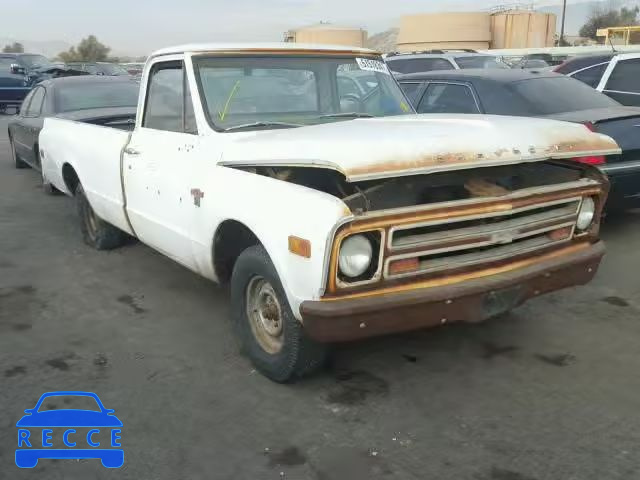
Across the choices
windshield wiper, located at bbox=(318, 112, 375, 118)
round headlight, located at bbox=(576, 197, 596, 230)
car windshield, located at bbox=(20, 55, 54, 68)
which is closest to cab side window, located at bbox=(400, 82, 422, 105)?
windshield wiper, located at bbox=(318, 112, 375, 118)

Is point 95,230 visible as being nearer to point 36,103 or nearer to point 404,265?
point 36,103

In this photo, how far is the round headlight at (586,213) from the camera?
3.87 metres

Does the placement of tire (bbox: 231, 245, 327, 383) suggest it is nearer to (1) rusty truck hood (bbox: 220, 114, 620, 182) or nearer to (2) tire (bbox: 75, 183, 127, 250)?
(1) rusty truck hood (bbox: 220, 114, 620, 182)

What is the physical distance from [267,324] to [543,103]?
14.2 ft

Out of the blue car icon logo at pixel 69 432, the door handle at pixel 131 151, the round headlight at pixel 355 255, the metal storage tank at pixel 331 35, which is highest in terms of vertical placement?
the metal storage tank at pixel 331 35

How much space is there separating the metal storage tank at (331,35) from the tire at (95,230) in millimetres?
60183

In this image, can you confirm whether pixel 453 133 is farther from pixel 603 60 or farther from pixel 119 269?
pixel 603 60

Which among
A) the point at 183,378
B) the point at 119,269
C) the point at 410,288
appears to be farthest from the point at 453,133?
the point at 119,269

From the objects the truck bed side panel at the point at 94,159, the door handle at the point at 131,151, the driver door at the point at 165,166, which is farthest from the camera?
the truck bed side panel at the point at 94,159

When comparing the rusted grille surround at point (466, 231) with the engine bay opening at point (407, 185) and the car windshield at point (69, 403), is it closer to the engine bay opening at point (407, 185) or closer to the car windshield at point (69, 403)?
the engine bay opening at point (407, 185)

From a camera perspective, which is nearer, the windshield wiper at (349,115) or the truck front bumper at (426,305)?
the truck front bumper at (426,305)

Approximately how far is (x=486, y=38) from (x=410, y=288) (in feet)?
221

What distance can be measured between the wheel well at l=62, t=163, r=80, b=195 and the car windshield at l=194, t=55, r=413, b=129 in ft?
8.86

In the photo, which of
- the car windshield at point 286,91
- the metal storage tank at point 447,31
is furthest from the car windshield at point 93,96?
the metal storage tank at point 447,31
